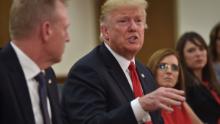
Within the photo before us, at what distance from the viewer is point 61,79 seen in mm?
5449

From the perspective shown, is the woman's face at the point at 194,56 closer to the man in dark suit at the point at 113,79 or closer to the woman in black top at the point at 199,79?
the woman in black top at the point at 199,79

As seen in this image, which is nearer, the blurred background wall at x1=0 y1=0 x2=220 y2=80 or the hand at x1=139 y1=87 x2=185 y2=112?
the hand at x1=139 y1=87 x2=185 y2=112

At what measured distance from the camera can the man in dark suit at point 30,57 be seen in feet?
5.40

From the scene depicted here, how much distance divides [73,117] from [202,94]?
146 centimetres

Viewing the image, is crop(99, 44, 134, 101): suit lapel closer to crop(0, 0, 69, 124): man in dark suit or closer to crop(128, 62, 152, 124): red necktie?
crop(128, 62, 152, 124): red necktie

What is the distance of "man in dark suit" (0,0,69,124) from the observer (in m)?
1.64

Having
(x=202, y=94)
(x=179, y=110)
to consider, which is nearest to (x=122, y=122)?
(x=179, y=110)

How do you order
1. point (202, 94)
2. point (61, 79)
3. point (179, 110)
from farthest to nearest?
1. point (61, 79)
2. point (202, 94)
3. point (179, 110)

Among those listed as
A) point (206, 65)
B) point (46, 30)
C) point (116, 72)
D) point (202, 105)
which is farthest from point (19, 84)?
point (206, 65)

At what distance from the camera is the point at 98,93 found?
2131 millimetres

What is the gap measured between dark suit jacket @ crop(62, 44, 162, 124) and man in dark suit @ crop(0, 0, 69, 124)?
1.11 ft

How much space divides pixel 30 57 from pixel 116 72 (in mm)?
605

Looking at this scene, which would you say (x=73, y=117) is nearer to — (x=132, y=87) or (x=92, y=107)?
(x=92, y=107)

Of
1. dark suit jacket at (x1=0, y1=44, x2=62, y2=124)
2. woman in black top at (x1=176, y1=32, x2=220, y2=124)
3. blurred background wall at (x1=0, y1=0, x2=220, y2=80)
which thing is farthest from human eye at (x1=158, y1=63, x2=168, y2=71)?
blurred background wall at (x1=0, y1=0, x2=220, y2=80)
